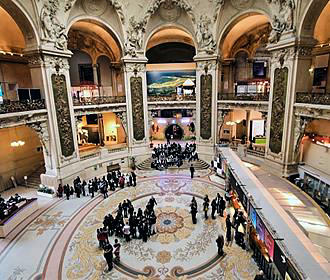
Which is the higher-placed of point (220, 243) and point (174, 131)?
point (174, 131)

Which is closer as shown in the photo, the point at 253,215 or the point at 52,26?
the point at 253,215

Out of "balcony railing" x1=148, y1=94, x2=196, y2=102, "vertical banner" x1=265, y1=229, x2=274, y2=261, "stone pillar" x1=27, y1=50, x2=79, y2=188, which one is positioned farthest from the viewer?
"balcony railing" x1=148, y1=94, x2=196, y2=102

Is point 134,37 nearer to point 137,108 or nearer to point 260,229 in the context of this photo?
point 137,108

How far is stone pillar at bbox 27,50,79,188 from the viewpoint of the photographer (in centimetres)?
1263

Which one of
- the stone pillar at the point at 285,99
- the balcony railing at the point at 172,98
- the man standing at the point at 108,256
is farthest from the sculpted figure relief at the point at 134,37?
the man standing at the point at 108,256

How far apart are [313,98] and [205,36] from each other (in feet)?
28.4

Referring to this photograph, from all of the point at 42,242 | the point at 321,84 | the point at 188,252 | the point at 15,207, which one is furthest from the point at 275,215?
the point at 321,84

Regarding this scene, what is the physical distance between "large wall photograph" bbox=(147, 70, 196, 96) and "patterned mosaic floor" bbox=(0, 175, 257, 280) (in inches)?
542

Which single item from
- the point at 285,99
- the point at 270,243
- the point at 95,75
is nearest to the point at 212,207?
the point at 270,243

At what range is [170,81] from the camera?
22.9 metres

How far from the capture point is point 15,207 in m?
10.5

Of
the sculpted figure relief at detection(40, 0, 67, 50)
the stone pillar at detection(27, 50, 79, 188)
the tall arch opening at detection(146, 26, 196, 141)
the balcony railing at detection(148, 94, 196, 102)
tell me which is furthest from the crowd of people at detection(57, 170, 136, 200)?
the tall arch opening at detection(146, 26, 196, 141)

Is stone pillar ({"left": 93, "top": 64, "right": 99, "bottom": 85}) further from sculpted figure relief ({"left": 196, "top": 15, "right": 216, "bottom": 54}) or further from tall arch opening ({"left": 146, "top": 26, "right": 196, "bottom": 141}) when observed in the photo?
sculpted figure relief ({"left": 196, "top": 15, "right": 216, "bottom": 54})

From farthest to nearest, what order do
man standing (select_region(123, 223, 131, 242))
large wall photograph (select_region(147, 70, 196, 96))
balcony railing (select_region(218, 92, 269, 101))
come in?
large wall photograph (select_region(147, 70, 196, 96)), balcony railing (select_region(218, 92, 269, 101)), man standing (select_region(123, 223, 131, 242))
